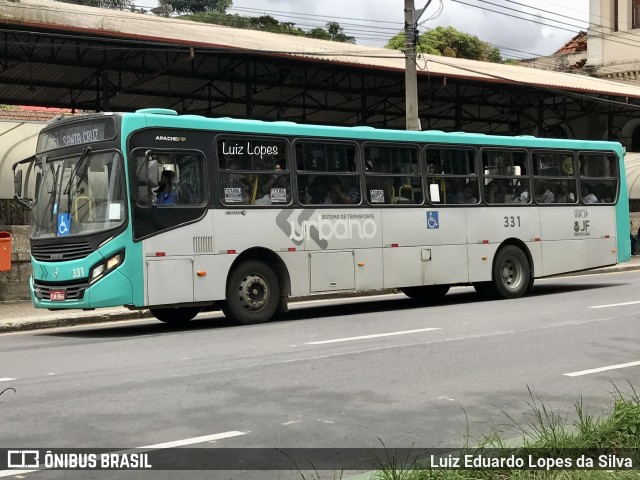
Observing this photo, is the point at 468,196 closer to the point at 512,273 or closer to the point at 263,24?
the point at 512,273

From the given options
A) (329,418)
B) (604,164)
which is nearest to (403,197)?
(604,164)

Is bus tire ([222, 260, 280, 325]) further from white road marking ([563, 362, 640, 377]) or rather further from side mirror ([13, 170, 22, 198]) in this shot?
white road marking ([563, 362, 640, 377])

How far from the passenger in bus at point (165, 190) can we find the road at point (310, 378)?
1.95m

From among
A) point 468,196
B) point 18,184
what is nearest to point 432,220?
point 468,196

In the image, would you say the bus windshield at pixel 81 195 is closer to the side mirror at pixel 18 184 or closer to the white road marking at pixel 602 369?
the side mirror at pixel 18 184

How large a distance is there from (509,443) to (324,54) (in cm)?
2316

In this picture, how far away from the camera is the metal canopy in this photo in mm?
24656

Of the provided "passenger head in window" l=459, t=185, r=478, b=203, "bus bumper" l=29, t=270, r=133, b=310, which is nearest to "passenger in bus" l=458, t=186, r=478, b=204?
"passenger head in window" l=459, t=185, r=478, b=203

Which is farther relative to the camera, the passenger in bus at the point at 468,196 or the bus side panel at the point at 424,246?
the passenger in bus at the point at 468,196

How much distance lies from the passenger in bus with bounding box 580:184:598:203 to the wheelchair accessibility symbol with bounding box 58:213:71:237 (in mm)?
11421

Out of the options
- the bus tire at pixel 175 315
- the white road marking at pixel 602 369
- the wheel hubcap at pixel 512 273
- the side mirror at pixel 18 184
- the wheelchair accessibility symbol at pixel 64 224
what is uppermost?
the side mirror at pixel 18 184

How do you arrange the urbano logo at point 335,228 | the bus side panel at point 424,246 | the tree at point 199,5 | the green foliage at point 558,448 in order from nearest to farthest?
1. the green foliage at point 558,448
2. the urbano logo at point 335,228
3. the bus side panel at point 424,246
4. the tree at point 199,5

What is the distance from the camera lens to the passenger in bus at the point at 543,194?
1956 centimetres

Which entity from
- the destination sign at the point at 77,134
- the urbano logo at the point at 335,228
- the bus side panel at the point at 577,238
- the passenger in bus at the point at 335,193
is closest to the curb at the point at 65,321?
the destination sign at the point at 77,134
